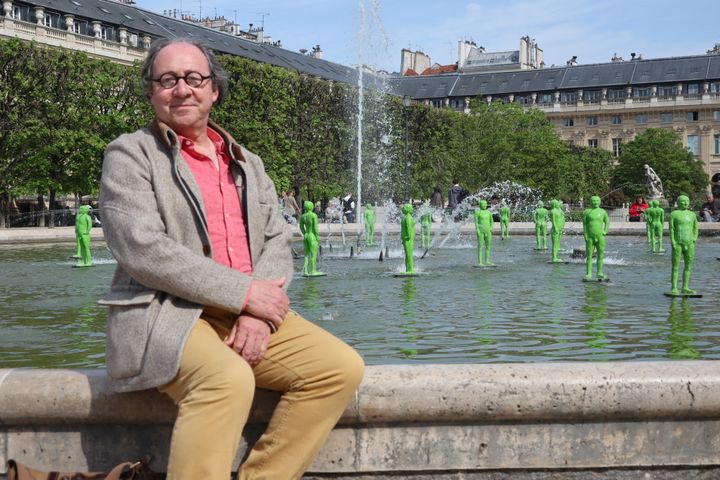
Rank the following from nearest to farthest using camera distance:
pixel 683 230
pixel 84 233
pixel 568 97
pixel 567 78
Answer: pixel 683 230 < pixel 84 233 < pixel 567 78 < pixel 568 97

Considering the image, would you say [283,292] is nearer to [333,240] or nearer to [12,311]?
[12,311]

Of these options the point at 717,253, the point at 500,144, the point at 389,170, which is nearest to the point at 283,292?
the point at 717,253

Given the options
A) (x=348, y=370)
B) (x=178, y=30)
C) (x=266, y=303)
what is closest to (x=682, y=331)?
(x=348, y=370)

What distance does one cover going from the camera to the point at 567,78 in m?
99.1

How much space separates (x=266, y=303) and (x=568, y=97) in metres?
100

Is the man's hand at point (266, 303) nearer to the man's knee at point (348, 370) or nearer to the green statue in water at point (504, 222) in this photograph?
the man's knee at point (348, 370)

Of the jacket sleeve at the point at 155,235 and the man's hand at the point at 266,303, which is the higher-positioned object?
the jacket sleeve at the point at 155,235

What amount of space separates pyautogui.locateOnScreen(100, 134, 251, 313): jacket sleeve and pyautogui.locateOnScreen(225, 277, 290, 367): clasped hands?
47mm

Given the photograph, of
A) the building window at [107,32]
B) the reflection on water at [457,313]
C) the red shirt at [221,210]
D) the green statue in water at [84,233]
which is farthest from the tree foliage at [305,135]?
the red shirt at [221,210]

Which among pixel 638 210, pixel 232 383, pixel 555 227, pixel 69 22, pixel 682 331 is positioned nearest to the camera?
pixel 232 383

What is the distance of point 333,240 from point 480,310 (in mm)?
18285

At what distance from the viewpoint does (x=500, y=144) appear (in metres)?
62.9

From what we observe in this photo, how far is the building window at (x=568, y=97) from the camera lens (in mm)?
99125

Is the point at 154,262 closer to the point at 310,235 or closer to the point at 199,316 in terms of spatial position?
the point at 199,316
